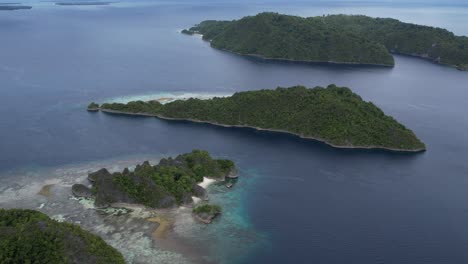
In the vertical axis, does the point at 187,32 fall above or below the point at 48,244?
above

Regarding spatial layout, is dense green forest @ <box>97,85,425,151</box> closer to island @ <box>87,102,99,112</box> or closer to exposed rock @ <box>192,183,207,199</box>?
island @ <box>87,102,99,112</box>

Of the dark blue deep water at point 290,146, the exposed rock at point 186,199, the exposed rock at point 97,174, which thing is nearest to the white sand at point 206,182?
the exposed rock at point 186,199

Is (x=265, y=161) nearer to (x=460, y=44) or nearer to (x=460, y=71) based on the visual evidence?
(x=460, y=71)

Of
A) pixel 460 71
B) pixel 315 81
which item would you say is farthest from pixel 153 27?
pixel 460 71

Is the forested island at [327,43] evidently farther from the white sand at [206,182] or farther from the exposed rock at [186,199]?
the exposed rock at [186,199]

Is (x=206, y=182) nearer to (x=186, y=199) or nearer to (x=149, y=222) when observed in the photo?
(x=186, y=199)

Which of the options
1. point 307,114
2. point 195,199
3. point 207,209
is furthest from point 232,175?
point 307,114
